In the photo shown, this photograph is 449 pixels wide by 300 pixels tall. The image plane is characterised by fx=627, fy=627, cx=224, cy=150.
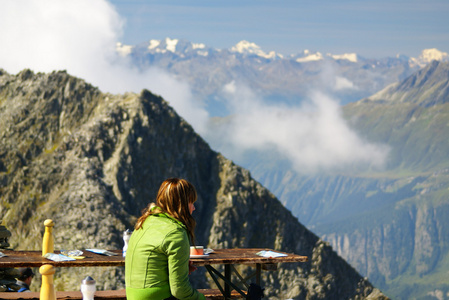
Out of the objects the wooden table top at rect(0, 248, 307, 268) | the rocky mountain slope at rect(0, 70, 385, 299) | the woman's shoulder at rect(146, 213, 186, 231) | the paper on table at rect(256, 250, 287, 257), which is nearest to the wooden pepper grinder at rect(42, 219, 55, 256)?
the wooden table top at rect(0, 248, 307, 268)

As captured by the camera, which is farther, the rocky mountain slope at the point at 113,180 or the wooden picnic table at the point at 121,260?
the rocky mountain slope at the point at 113,180

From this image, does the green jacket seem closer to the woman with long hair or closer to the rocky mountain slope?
the woman with long hair

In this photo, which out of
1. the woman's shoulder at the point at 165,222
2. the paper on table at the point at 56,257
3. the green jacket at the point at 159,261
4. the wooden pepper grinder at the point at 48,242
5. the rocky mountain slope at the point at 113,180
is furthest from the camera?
the rocky mountain slope at the point at 113,180

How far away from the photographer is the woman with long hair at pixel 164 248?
10.4m

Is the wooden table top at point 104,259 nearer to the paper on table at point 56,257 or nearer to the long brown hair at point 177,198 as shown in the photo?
the paper on table at point 56,257

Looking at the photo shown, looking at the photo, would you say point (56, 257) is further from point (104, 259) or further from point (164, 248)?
point (164, 248)

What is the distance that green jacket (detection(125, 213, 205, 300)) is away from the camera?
10430mm

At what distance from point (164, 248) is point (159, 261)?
12.3 inches

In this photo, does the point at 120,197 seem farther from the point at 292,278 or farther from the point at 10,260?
the point at 10,260

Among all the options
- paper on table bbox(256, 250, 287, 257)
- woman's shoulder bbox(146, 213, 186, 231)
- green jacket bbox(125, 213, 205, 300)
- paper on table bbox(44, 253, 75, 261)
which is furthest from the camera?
paper on table bbox(256, 250, 287, 257)

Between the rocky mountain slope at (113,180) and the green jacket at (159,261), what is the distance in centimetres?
5325

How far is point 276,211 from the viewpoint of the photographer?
9062 cm

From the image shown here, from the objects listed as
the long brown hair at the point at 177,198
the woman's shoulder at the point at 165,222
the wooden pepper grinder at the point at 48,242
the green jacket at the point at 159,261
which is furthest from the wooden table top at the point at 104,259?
the long brown hair at the point at 177,198

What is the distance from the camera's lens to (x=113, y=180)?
76.3 m
